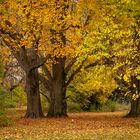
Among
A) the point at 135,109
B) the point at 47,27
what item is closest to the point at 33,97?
the point at 47,27

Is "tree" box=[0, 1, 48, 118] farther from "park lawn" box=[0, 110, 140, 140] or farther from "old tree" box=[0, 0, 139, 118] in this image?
"park lawn" box=[0, 110, 140, 140]

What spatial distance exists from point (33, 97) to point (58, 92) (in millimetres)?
2310

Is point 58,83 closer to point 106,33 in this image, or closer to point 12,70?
point 106,33

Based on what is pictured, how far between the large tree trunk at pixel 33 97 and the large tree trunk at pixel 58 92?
5.46 feet

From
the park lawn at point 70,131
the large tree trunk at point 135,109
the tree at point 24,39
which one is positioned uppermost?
the tree at point 24,39

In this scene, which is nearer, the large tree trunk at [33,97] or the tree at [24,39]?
the tree at [24,39]

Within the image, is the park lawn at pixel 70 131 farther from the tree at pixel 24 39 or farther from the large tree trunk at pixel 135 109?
the large tree trunk at pixel 135 109

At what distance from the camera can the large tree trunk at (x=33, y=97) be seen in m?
29.6

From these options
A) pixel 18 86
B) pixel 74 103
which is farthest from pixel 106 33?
pixel 74 103

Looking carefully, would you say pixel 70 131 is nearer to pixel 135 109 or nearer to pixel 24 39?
pixel 24 39

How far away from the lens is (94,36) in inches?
771

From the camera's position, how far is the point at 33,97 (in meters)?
30.0

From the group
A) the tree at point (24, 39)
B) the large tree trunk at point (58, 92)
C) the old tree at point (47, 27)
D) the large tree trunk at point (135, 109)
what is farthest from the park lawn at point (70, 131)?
the large tree trunk at point (135, 109)

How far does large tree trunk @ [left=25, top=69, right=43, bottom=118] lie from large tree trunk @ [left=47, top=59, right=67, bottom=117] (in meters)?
1.66
